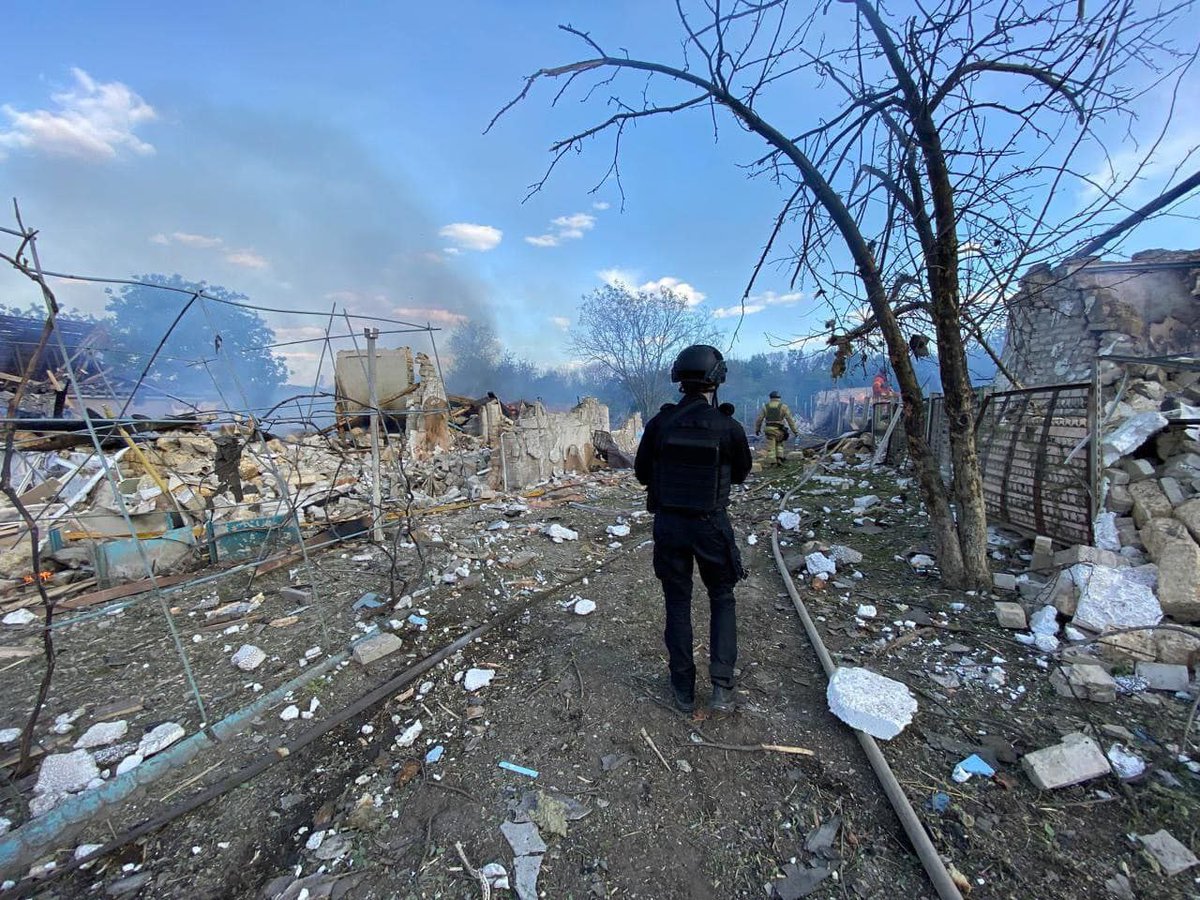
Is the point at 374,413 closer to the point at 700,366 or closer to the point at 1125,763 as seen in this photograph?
the point at 700,366

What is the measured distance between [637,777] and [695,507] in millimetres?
1312

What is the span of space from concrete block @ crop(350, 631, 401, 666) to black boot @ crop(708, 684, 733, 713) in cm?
228

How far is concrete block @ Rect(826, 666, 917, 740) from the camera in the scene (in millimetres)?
2354

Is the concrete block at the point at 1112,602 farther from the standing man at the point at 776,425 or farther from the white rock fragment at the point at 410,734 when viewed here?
the standing man at the point at 776,425

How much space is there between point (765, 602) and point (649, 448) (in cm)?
219

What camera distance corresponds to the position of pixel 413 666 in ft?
10.3

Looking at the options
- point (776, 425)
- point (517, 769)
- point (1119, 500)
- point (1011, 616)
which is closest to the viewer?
point (517, 769)

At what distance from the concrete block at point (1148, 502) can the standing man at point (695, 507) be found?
10.6 feet

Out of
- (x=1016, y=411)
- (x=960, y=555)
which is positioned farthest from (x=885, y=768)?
(x=1016, y=411)

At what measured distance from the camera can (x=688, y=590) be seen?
2582 mm

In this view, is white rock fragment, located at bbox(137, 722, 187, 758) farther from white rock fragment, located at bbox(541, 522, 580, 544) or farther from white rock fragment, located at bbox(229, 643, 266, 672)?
white rock fragment, located at bbox(541, 522, 580, 544)

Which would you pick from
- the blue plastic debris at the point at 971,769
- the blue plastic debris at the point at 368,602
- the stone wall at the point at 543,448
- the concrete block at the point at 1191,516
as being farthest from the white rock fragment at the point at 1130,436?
the stone wall at the point at 543,448

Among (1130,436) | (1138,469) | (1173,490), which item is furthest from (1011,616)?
(1130,436)

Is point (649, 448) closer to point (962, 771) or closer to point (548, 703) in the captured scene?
point (548, 703)
